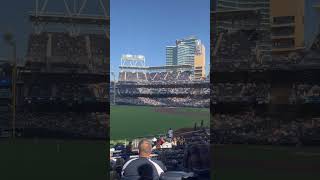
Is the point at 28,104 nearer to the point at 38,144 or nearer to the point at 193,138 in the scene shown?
the point at 38,144

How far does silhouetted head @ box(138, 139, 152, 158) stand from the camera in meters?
2.64

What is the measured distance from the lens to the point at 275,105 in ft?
46.1

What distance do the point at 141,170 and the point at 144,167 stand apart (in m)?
0.02

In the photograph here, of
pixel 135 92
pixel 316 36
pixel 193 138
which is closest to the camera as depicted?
pixel 193 138

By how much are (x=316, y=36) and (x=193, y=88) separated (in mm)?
5324

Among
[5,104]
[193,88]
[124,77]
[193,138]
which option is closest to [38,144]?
[5,104]

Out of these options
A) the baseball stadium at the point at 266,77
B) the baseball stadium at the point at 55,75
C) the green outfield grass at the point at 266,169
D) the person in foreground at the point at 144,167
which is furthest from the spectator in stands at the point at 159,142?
the baseball stadium at the point at 55,75

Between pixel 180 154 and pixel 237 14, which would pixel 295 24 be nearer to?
pixel 237 14

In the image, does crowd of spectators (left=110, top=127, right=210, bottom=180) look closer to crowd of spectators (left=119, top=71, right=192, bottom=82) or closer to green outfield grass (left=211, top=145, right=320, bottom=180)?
green outfield grass (left=211, top=145, right=320, bottom=180)

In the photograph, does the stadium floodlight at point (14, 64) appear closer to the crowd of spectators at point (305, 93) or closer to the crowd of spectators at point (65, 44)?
the crowd of spectators at point (65, 44)

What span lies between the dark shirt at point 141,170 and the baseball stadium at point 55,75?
10.9 meters

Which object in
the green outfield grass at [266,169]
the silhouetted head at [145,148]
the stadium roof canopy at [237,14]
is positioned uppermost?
the stadium roof canopy at [237,14]

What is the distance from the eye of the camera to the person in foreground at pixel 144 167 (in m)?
2.64

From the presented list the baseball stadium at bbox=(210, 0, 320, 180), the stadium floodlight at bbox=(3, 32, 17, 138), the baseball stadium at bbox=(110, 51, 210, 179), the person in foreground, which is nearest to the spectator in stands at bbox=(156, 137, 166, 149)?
the person in foreground
